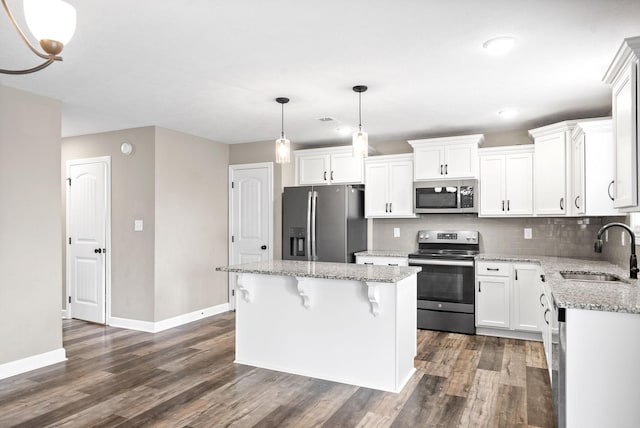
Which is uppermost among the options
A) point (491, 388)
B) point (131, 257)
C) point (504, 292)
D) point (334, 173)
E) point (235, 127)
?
point (235, 127)

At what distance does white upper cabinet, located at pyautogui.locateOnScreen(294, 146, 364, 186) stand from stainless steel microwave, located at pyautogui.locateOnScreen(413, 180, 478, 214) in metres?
0.79

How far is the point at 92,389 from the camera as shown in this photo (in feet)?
10.4

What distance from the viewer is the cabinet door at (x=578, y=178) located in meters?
3.90

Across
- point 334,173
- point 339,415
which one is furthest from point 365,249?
point 339,415

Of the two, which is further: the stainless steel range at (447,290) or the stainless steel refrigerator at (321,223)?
the stainless steel refrigerator at (321,223)

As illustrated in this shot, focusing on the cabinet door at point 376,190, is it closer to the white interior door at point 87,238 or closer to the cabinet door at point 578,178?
the cabinet door at point 578,178

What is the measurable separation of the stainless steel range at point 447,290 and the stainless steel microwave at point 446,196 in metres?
A: 0.52

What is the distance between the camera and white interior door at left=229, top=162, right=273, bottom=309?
223 inches

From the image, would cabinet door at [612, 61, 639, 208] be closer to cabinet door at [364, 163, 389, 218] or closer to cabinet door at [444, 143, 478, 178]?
cabinet door at [444, 143, 478, 178]

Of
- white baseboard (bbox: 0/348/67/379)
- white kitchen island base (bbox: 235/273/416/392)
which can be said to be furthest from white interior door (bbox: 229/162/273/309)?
white baseboard (bbox: 0/348/67/379)

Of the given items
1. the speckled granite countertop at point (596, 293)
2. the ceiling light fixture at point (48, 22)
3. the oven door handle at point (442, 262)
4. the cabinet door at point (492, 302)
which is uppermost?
the ceiling light fixture at point (48, 22)

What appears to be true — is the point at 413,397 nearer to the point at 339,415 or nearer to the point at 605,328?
the point at 339,415

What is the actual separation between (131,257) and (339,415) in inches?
131

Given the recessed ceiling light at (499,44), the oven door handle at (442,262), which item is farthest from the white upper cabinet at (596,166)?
the recessed ceiling light at (499,44)
